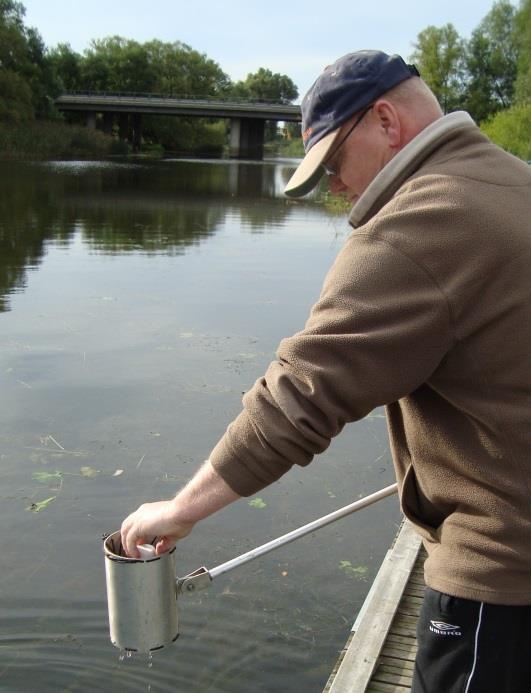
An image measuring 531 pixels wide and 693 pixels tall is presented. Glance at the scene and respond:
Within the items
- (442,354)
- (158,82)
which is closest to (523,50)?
(158,82)

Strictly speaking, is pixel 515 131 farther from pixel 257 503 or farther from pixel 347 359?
pixel 347 359

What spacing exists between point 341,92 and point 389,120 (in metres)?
0.13

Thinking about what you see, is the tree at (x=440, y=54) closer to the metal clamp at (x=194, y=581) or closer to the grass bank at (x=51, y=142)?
the grass bank at (x=51, y=142)

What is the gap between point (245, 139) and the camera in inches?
3526

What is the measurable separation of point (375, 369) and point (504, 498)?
1.36 feet

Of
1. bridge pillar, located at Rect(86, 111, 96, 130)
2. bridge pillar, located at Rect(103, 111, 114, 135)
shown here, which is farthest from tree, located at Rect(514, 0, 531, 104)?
bridge pillar, located at Rect(103, 111, 114, 135)

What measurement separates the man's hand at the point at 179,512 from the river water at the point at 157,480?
222 cm

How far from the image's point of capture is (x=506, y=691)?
6.42 feet

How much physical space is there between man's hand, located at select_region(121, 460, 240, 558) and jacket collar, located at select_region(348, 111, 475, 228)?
72 cm

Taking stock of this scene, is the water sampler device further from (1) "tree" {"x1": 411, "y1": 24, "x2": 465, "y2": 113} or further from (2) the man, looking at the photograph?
(1) "tree" {"x1": 411, "y1": 24, "x2": 465, "y2": 113}

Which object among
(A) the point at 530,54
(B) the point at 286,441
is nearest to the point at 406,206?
(B) the point at 286,441

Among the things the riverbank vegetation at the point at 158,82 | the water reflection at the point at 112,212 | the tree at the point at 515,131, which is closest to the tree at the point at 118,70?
the riverbank vegetation at the point at 158,82

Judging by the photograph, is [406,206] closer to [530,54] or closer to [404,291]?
[404,291]

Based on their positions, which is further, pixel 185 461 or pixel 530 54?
pixel 530 54
